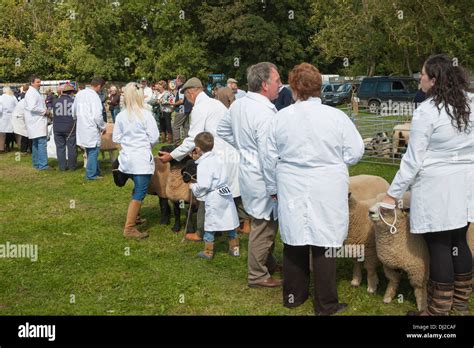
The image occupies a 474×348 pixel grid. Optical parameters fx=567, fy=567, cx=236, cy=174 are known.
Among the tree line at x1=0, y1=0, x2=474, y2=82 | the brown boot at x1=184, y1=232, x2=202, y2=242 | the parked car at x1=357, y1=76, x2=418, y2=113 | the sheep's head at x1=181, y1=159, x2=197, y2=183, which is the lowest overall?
the brown boot at x1=184, y1=232, x2=202, y2=242

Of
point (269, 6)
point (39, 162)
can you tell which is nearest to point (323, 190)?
point (39, 162)

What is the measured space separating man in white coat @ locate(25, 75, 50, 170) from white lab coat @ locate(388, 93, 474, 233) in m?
11.3

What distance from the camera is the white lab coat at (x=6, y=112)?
55.3ft

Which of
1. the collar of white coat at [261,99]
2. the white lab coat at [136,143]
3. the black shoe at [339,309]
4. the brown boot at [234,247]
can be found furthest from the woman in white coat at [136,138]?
the black shoe at [339,309]

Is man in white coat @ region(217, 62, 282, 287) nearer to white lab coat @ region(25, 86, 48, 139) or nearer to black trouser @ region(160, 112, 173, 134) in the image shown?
white lab coat @ region(25, 86, 48, 139)

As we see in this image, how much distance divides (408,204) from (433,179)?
63 centimetres

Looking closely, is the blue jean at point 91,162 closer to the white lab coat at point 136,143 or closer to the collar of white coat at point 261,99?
the white lab coat at point 136,143

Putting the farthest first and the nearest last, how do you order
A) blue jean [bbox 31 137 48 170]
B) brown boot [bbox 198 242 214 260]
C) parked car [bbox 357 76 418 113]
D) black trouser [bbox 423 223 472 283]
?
parked car [bbox 357 76 418 113]
blue jean [bbox 31 137 48 170]
brown boot [bbox 198 242 214 260]
black trouser [bbox 423 223 472 283]

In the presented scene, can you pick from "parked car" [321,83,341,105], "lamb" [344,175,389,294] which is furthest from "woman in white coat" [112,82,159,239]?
"parked car" [321,83,341,105]

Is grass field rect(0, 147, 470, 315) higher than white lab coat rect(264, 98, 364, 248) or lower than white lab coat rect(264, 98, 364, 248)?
lower

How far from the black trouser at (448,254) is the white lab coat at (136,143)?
4063 mm

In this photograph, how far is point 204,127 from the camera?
7.37m

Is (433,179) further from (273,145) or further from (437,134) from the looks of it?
(273,145)

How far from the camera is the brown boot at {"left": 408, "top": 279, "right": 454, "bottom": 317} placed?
15.8ft
